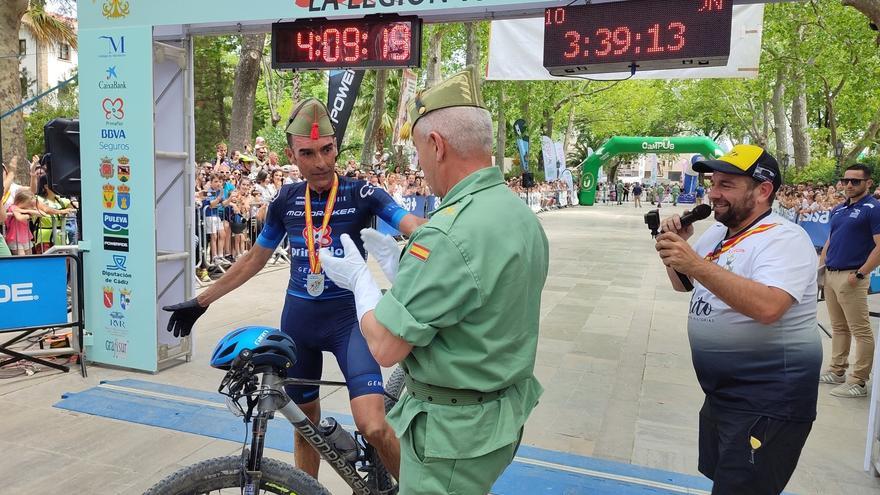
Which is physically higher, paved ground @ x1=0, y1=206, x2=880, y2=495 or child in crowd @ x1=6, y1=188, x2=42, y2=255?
child in crowd @ x1=6, y1=188, x2=42, y2=255

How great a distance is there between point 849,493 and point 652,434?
1.28m

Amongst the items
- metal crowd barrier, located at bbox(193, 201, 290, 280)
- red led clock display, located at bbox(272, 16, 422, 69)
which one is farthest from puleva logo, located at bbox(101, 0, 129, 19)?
metal crowd barrier, located at bbox(193, 201, 290, 280)

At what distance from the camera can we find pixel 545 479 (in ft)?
13.5

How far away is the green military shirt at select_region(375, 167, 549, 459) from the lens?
1728 millimetres

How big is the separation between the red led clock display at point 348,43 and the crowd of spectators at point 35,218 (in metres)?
4.63

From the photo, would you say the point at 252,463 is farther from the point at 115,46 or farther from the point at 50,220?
the point at 50,220

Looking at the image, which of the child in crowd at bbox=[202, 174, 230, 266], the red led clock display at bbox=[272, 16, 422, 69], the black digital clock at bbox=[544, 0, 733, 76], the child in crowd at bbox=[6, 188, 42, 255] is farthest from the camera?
the child in crowd at bbox=[202, 174, 230, 266]

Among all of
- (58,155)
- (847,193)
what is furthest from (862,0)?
(58,155)

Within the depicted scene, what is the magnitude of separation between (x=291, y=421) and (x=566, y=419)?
3136mm

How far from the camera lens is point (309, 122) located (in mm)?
3355

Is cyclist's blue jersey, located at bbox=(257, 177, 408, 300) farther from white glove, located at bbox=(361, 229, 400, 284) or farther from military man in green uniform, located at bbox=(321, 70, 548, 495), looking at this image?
military man in green uniform, located at bbox=(321, 70, 548, 495)

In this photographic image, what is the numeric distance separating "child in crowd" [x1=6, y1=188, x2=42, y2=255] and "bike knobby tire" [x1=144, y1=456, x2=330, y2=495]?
8.24m

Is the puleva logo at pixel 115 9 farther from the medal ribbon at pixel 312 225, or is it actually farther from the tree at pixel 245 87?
the tree at pixel 245 87

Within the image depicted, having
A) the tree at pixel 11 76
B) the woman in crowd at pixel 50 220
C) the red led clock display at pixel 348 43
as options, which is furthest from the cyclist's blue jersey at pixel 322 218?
the tree at pixel 11 76
